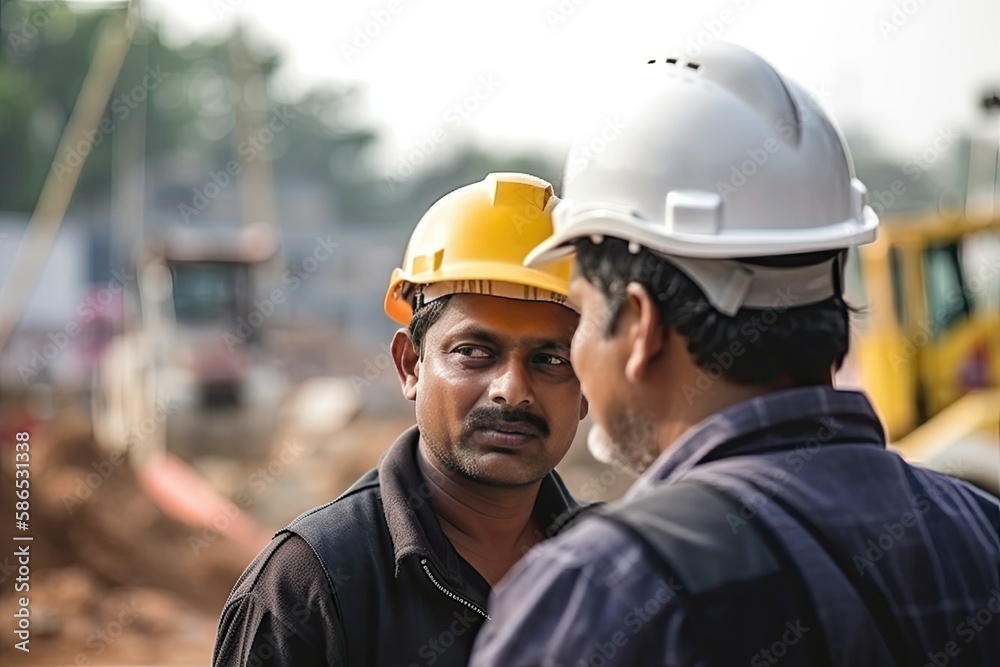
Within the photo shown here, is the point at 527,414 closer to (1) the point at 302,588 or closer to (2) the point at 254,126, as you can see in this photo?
(1) the point at 302,588

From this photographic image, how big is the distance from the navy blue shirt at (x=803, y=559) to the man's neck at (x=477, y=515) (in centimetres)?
79

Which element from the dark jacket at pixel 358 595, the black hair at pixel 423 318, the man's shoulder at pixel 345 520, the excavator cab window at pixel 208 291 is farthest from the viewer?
the excavator cab window at pixel 208 291

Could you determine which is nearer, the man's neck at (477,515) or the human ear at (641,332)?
the human ear at (641,332)

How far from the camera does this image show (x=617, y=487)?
18.3 meters

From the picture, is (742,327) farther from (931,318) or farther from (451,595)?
(931,318)

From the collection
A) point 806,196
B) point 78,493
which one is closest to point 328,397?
point 78,493

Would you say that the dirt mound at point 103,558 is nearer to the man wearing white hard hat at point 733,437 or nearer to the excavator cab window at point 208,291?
the excavator cab window at point 208,291

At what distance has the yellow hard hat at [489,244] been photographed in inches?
91.1

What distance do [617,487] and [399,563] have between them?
16.4m

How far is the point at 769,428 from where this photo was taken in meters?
1.47

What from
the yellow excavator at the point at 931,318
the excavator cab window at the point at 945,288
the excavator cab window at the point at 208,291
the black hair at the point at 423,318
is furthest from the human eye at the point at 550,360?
the excavator cab window at the point at 208,291

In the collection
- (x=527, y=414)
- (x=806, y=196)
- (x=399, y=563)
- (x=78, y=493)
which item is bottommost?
(x=78, y=493)

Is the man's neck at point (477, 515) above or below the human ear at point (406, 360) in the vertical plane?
below

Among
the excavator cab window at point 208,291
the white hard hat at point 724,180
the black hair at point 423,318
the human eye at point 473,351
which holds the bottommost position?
the excavator cab window at point 208,291
